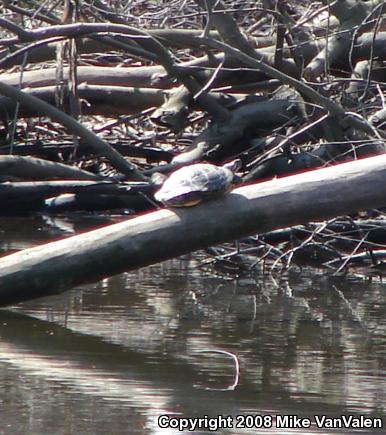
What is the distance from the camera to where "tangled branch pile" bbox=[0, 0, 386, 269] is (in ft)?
25.0

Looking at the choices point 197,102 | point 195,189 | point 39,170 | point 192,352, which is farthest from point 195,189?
point 39,170

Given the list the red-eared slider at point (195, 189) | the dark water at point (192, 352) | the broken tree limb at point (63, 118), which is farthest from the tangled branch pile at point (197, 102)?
the red-eared slider at point (195, 189)

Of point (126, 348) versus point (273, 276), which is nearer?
point (126, 348)

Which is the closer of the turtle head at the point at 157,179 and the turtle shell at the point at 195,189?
the turtle shell at the point at 195,189

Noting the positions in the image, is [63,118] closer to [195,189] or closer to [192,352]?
[195,189]

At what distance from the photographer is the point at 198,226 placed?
219 inches

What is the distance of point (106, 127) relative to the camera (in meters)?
9.04

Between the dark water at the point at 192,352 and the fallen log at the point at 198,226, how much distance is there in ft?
1.01

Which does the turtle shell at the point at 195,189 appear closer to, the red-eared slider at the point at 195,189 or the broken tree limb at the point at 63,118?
the red-eared slider at the point at 195,189

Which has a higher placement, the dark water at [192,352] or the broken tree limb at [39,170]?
the broken tree limb at [39,170]

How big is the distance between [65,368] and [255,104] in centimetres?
413

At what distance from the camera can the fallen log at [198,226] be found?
554 centimetres

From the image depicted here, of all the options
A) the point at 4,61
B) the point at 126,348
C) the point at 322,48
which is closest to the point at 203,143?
the point at 322,48

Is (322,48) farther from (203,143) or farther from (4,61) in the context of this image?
(4,61)
